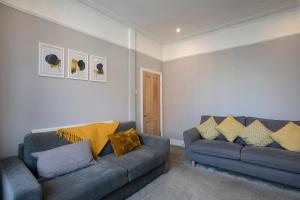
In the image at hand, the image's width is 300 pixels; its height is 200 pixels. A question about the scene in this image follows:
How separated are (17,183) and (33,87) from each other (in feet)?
4.33

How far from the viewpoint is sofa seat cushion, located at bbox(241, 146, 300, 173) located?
2.32 meters

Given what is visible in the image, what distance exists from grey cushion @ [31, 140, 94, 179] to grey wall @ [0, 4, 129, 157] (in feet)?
1.69

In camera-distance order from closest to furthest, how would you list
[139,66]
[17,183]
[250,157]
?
1. [17,183]
2. [250,157]
3. [139,66]

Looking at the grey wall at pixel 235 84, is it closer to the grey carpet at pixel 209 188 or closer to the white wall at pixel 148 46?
the white wall at pixel 148 46

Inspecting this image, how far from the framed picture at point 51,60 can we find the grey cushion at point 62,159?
1101 mm

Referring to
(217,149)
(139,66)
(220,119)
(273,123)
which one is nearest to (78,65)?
(139,66)

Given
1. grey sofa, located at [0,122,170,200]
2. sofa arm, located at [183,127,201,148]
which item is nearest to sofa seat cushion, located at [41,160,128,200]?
grey sofa, located at [0,122,170,200]

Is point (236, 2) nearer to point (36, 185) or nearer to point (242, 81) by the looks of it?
point (242, 81)

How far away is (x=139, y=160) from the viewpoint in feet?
7.93

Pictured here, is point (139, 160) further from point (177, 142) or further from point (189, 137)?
point (177, 142)

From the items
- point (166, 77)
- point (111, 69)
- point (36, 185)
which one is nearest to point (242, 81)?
point (166, 77)

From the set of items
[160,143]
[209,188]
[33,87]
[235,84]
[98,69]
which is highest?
[98,69]

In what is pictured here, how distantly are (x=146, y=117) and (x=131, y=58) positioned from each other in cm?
154

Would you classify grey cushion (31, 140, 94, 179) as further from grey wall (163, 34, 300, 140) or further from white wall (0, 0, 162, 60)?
grey wall (163, 34, 300, 140)
